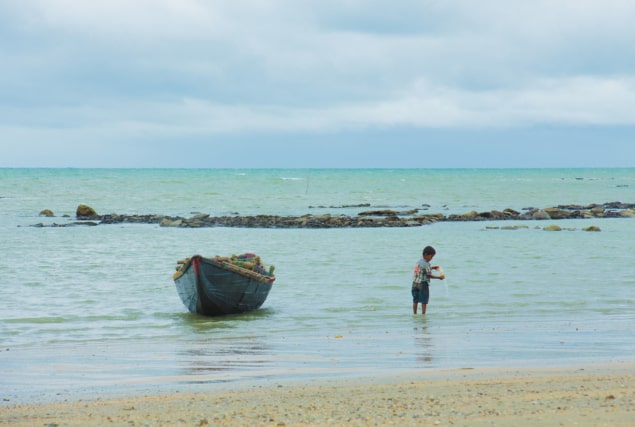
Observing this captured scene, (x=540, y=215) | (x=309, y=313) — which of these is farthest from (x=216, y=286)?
(x=540, y=215)

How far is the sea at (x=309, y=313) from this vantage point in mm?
11352

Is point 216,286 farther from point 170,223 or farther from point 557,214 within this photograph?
point 557,214

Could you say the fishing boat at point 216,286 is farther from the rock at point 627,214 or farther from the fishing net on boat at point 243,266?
the rock at point 627,214

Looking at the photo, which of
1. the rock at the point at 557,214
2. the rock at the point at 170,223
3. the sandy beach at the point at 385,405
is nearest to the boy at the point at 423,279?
the sandy beach at the point at 385,405

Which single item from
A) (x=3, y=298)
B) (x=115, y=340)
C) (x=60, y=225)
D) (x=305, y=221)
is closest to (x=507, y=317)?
(x=115, y=340)

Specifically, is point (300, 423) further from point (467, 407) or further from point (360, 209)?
point (360, 209)

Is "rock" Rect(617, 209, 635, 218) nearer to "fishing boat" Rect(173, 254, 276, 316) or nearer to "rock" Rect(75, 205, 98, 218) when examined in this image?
"rock" Rect(75, 205, 98, 218)

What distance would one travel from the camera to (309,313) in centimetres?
1753

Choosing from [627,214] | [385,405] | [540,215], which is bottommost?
[385,405]

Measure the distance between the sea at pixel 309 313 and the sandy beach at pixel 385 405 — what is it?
0.75m

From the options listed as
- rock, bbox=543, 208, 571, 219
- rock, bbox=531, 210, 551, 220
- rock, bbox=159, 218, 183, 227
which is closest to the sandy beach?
rock, bbox=159, 218, 183, 227

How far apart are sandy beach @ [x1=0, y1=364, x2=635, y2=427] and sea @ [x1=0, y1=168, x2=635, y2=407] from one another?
2.47 ft

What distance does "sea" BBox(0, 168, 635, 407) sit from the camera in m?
Answer: 11.4

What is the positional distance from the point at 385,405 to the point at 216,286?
30.6 feet
